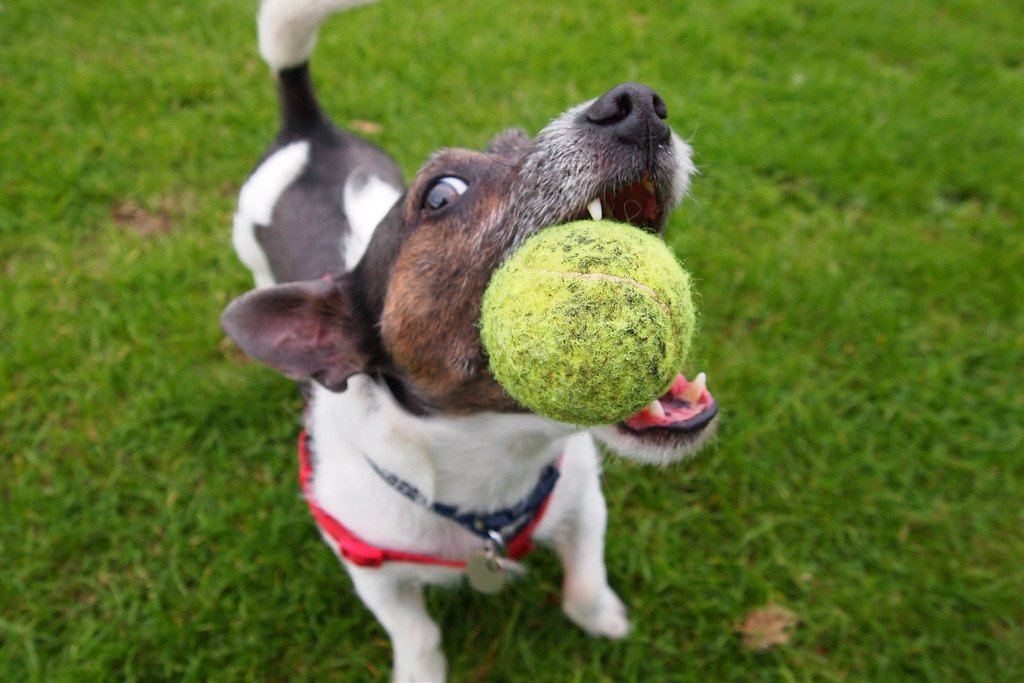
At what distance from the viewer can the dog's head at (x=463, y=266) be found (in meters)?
1.59

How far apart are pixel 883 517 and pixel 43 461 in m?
3.74

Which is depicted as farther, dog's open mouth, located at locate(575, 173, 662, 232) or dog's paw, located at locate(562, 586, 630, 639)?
dog's paw, located at locate(562, 586, 630, 639)

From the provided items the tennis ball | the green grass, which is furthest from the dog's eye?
the green grass

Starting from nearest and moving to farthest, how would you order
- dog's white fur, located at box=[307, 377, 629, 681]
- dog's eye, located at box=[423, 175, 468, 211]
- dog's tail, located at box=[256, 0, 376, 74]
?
dog's eye, located at box=[423, 175, 468, 211] < dog's white fur, located at box=[307, 377, 629, 681] < dog's tail, located at box=[256, 0, 376, 74]

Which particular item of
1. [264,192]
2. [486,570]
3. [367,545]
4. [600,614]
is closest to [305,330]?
[367,545]

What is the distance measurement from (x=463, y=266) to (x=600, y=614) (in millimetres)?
1599

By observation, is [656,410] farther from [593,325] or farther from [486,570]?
[486,570]

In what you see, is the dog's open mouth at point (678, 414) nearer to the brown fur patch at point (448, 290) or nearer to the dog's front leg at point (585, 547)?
the brown fur patch at point (448, 290)

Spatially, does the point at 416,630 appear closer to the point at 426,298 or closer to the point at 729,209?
the point at 426,298

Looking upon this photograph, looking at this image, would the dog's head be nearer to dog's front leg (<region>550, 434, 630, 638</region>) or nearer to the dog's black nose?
the dog's black nose

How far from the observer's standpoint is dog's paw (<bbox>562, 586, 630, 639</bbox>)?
2.61 m

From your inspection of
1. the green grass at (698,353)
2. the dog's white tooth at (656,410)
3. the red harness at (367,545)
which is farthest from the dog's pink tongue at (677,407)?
the green grass at (698,353)

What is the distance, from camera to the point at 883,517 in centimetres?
308

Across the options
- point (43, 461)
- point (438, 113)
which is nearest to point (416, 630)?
point (43, 461)
